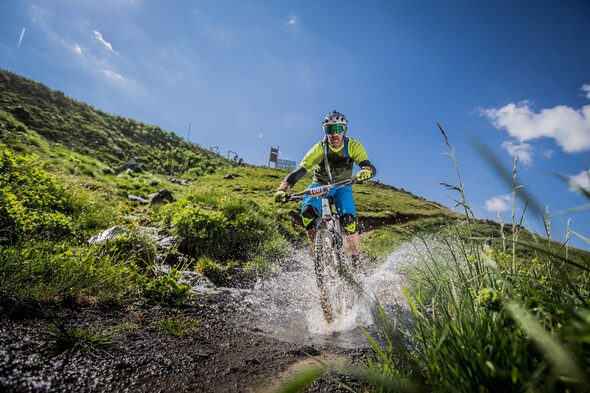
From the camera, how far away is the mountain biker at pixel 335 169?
4.38 m

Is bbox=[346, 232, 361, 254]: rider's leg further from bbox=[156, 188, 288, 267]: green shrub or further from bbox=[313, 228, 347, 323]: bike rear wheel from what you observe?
bbox=[156, 188, 288, 267]: green shrub

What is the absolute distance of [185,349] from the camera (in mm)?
2213

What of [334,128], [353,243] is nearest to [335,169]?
[334,128]

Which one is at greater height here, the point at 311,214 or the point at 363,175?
the point at 363,175

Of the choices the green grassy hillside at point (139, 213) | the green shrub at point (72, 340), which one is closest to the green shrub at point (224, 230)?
the green grassy hillside at point (139, 213)

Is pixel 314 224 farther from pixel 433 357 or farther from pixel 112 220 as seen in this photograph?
pixel 112 220

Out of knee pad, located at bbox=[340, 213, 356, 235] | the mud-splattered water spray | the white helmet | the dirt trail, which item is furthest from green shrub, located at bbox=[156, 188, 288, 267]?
the white helmet

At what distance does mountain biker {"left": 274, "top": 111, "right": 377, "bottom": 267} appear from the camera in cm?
438

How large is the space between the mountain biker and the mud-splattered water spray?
915 mm

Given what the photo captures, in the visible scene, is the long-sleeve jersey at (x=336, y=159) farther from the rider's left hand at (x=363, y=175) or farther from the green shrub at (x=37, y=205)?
the green shrub at (x=37, y=205)

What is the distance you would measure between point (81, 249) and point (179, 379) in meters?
2.26

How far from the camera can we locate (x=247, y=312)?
361 cm

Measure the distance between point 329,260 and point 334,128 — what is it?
234cm

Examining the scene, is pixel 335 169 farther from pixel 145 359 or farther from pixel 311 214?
pixel 145 359
